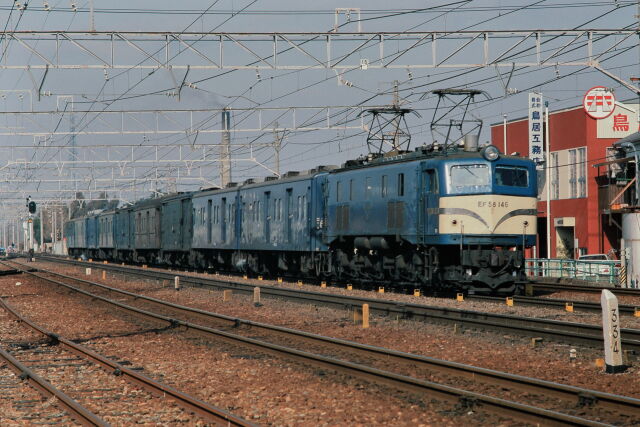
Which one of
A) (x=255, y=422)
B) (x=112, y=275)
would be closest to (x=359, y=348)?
(x=255, y=422)

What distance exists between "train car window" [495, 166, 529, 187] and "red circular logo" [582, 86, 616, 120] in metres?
15.1

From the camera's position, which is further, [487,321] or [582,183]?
[582,183]

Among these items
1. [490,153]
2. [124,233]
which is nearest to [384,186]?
[490,153]

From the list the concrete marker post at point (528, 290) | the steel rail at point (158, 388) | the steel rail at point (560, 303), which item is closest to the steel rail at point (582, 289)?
the concrete marker post at point (528, 290)

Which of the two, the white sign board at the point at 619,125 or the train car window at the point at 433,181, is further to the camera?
the white sign board at the point at 619,125

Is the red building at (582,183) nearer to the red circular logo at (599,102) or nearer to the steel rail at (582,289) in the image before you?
the red circular logo at (599,102)

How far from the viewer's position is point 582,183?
45.4 metres

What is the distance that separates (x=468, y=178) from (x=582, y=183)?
Result: 24.0 metres

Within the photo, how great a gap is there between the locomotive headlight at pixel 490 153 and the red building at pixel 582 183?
752 inches

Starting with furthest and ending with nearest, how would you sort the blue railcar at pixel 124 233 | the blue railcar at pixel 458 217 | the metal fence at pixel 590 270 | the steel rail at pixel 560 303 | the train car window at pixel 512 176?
the blue railcar at pixel 124 233
the metal fence at pixel 590 270
the train car window at pixel 512 176
the blue railcar at pixel 458 217
the steel rail at pixel 560 303

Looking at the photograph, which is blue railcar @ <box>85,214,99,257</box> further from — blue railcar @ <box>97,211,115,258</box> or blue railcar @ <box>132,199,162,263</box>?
blue railcar @ <box>132,199,162,263</box>

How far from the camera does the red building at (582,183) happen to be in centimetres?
4359

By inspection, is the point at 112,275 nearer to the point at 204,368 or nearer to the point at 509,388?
the point at 204,368

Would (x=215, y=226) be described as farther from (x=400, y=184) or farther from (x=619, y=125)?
(x=619, y=125)
